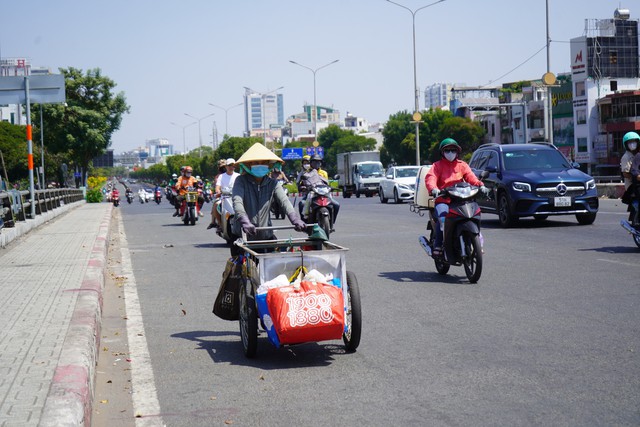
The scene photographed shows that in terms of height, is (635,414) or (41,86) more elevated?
(41,86)

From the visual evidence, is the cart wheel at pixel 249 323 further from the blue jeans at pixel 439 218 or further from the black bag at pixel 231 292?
the blue jeans at pixel 439 218

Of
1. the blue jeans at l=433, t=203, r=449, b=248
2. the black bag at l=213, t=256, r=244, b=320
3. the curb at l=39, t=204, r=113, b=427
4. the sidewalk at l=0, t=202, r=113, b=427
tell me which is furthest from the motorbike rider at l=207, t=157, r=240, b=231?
the black bag at l=213, t=256, r=244, b=320


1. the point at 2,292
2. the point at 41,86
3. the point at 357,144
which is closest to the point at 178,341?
the point at 2,292

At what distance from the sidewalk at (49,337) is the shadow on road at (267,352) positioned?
0.90m

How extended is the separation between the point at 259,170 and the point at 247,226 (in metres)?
0.57

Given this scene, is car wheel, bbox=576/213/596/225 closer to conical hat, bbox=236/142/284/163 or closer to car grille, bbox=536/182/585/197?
car grille, bbox=536/182/585/197

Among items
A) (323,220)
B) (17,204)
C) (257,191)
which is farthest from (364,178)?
(257,191)

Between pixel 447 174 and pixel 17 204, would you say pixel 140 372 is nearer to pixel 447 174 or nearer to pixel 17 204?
pixel 447 174

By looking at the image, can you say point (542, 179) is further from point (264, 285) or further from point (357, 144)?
point (357, 144)

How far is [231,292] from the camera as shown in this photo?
748 centimetres

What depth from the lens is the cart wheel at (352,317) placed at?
262 inches

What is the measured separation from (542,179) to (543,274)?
801 centimetres

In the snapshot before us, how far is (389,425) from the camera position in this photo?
4.88 m

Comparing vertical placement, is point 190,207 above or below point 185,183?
below
